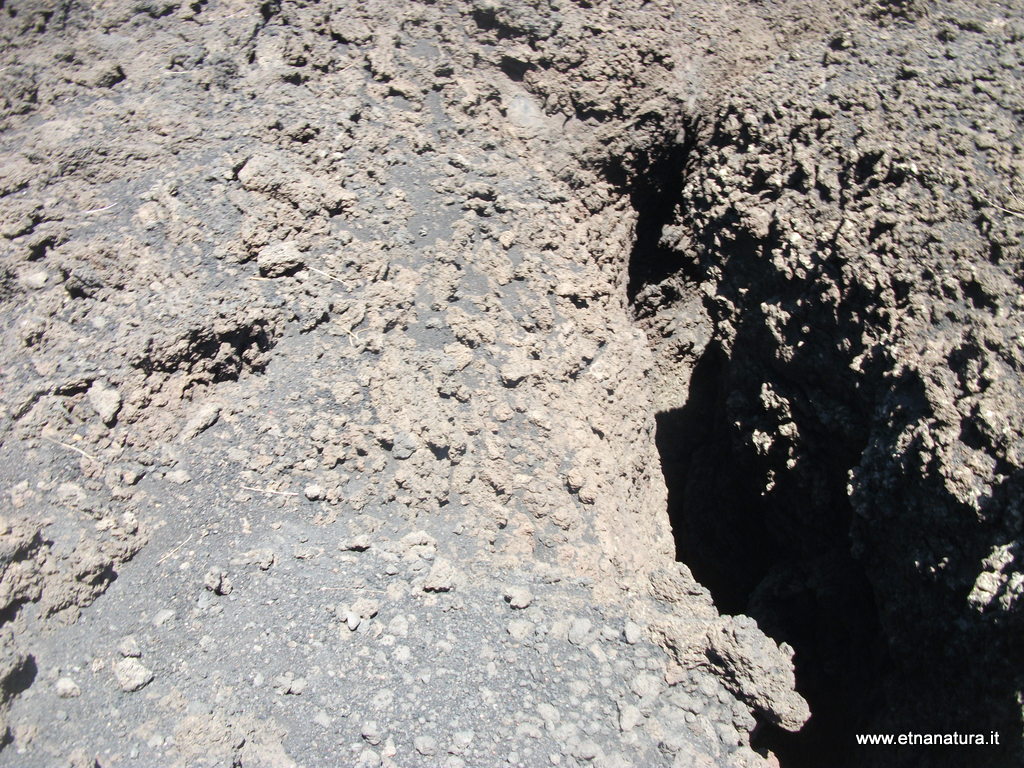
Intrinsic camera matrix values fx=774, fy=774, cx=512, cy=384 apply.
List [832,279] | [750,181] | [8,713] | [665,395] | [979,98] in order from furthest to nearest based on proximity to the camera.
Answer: [665,395] < [750,181] < [979,98] < [832,279] < [8,713]

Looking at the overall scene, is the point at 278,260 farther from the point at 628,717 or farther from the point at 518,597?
the point at 628,717

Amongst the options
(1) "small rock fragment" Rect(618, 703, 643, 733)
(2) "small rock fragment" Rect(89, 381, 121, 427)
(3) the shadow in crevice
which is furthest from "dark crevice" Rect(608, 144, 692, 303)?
(2) "small rock fragment" Rect(89, 381, 121, 427)

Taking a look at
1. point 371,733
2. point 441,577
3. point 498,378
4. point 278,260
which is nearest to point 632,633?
point 441,577

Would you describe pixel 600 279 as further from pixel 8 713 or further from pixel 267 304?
pixel 8 713

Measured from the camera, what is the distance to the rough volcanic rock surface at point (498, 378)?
1622mm

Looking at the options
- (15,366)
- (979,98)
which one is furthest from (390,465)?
(979,98)

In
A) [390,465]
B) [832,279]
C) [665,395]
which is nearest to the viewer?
[390,465]

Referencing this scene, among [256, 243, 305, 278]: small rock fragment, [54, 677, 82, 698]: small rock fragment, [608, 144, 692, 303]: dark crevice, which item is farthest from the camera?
[608, 144, 692, 303]: dark crevice

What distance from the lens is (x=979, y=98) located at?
2221 millimetres

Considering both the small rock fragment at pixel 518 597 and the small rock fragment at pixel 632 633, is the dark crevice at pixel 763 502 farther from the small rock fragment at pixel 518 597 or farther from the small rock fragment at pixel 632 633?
the small rock fragment at pixel 518 597

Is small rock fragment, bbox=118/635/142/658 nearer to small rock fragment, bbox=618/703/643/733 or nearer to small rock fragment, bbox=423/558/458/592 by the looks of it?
small rock fragment, bbox=423/558/458/592

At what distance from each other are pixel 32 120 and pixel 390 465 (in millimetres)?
1438

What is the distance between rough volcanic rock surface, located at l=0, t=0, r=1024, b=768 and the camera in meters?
1.62

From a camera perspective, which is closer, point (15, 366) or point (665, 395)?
point (15, 366)
